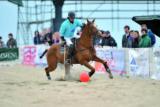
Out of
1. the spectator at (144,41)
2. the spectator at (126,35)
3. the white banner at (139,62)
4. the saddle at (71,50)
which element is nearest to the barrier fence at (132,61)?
the white banner at (139,62)

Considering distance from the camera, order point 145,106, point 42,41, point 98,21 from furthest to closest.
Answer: point 98,21, point 42,41, point 145,106

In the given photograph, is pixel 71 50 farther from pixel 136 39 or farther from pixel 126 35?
pixel 126 35

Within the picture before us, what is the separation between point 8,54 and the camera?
27.8 metres

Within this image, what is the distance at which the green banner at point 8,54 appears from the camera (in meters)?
27.6

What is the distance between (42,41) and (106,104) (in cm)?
1670

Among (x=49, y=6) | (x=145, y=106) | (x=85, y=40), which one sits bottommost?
(x=145, y=106)

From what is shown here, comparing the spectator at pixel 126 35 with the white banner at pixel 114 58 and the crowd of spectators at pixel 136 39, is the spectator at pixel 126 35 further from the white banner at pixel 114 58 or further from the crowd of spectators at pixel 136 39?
the white banner at pixel 114 58

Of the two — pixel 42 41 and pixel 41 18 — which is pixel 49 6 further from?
pixel 42 41

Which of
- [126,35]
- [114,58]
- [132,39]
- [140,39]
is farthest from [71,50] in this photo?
[114,58]

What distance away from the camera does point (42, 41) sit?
26.8 meters

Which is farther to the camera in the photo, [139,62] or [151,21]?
[139,62]

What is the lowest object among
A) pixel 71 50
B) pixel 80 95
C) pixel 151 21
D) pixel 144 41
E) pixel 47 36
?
pixel 80 95

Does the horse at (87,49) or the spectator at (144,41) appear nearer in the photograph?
the horse at (87,49)

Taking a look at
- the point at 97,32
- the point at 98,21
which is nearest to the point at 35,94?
the point at 97,32
